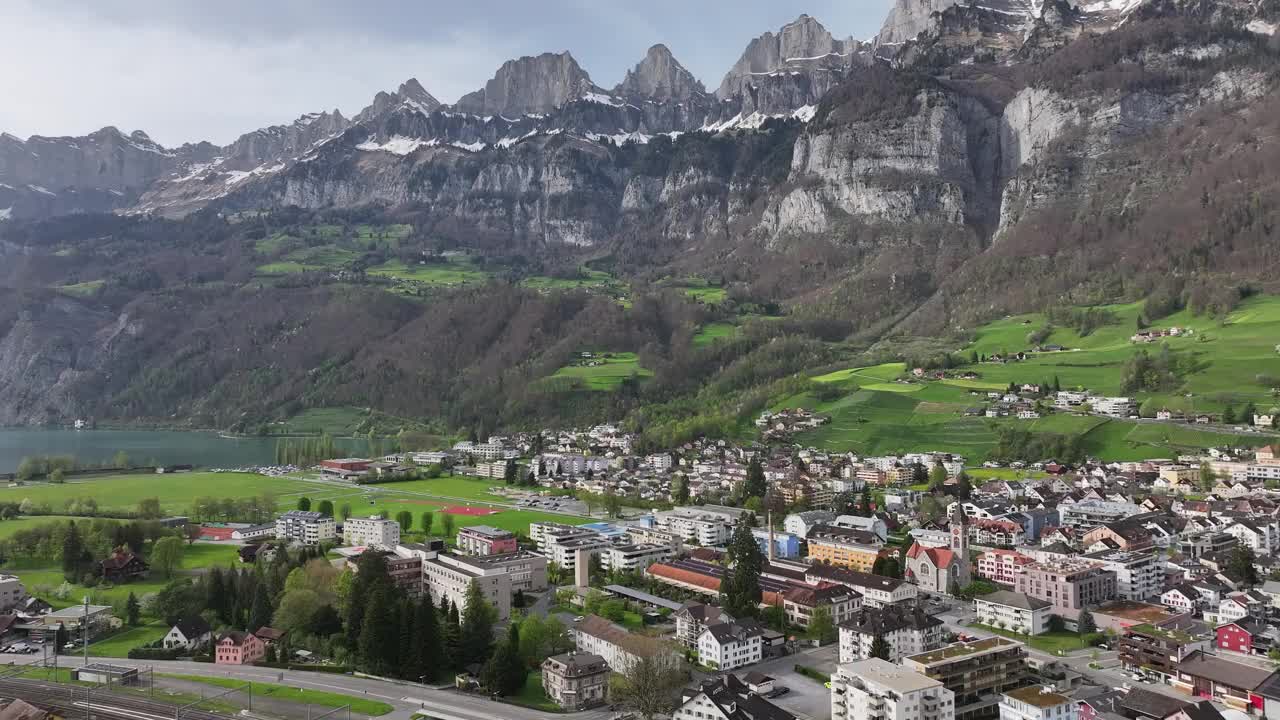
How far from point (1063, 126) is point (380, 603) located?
131 meters

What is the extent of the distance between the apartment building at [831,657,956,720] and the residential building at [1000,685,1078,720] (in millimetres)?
1638

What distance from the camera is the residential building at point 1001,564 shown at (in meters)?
46.0

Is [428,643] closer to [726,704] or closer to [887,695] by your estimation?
[726,704]

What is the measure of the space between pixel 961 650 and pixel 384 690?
19270 millimetres

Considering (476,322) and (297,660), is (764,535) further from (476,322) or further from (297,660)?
(476,322)

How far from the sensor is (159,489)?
243ft

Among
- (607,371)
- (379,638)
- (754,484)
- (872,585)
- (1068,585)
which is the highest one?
(607,371)

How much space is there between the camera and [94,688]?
108 ft

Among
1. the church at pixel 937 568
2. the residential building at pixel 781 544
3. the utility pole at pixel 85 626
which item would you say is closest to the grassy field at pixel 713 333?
the residential building at pixel 781 544

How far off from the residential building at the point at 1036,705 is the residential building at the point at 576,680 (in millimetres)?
12520

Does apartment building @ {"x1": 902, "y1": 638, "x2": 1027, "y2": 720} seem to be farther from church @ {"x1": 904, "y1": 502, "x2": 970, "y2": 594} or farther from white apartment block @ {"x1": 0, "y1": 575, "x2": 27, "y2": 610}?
white apartment block @ {"x1": 0, "y1": 575, "x2": 27, "y2": 610}

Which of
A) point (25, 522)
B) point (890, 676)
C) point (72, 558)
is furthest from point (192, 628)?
point (25, 522)

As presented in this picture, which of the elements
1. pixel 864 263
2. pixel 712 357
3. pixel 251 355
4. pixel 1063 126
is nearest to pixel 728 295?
pixel 864 263

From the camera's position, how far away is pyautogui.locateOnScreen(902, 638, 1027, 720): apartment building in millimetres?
31078
